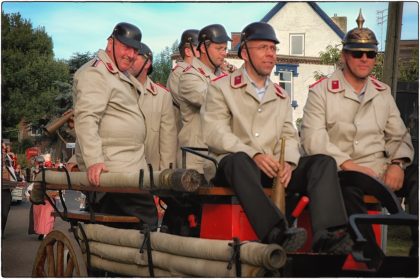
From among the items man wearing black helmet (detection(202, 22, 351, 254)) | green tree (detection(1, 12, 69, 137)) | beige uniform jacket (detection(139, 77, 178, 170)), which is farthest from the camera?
green tree (detection(1, 12, 69, 137))

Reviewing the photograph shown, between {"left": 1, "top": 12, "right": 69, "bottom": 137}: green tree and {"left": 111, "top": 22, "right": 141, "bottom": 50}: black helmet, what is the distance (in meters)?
34.9

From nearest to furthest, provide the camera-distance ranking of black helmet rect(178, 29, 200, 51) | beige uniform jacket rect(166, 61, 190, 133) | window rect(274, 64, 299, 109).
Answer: beige uniform jacket rect(166, 61, 190, 133), black helmet rect(178, 29, 200, 51), window rect(274, 64, 299, 109)

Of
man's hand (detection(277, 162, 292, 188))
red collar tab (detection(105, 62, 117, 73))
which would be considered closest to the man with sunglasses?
man's hand (detection(277, 162, 292, 188))

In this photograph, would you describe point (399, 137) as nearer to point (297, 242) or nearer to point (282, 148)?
point (282, 148)

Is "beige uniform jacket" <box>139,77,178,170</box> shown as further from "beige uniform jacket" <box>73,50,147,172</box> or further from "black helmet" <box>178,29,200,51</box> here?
"black helmet" <box>178,29,200,51</box>

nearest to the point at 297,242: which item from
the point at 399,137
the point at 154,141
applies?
the point at 399,137

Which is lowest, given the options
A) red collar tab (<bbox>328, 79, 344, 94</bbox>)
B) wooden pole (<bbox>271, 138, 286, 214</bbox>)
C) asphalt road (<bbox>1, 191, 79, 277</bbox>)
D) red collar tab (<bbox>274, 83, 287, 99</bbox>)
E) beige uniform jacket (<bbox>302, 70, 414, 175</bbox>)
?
asphalt road (<bbox>1, 191, 79, 277</bbox>)

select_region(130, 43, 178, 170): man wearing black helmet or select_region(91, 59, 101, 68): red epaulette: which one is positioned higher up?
select_region(91, 59, 101, 68): red epaulette

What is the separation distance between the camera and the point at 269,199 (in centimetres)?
625

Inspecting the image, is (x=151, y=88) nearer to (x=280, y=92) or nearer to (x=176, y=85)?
(x=176, y=85)

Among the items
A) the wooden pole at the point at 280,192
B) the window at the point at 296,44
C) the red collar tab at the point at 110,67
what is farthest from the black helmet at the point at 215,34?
the window at the point at 296,44

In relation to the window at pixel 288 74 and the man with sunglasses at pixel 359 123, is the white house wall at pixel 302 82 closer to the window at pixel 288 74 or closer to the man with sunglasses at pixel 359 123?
the window at pixel 288 74

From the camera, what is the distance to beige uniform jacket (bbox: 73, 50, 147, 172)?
791cm

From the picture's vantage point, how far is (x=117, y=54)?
27.3 ft
